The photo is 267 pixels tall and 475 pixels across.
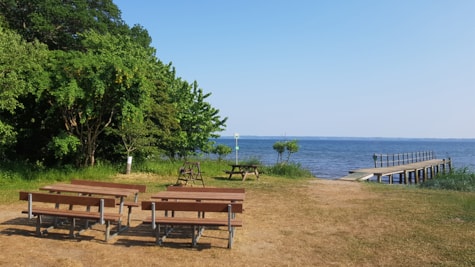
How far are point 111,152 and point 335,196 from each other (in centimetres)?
1053

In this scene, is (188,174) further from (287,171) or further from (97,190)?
(97,190)

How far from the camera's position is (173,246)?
5688mm

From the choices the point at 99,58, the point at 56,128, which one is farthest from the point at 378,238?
the point at 56,128

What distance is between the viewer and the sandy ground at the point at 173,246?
496 centimetres

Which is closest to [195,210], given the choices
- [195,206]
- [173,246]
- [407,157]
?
[195,206]

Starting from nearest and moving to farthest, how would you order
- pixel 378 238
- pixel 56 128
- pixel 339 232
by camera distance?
1. pixel 378 238
2. pixel 339 232
3. pixel 56 128

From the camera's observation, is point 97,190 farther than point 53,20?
No

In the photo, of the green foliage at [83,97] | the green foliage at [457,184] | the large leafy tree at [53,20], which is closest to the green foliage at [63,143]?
the green foliage at [83,97]

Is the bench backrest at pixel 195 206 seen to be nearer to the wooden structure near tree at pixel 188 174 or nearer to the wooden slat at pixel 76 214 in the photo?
the wooden slat at pixel 76 214

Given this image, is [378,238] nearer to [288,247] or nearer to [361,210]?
[288,247]

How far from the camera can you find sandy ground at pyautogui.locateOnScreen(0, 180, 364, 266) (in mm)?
4957

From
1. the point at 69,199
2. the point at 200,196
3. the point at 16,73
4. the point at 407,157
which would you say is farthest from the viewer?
the point at 407,157

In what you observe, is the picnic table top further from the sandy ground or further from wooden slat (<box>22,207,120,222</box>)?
wooden slat (<box>22,207,120,222</box>)

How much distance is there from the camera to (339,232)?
6.78 m
